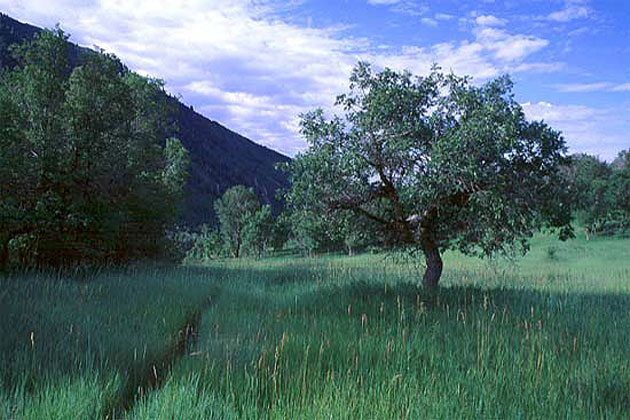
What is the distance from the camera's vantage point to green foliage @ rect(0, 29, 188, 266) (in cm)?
1515

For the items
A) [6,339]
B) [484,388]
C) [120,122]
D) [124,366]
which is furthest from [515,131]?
[120,122]

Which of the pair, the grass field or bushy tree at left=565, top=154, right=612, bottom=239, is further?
bushy tree at left=565, top=154, right=612, bottom=239

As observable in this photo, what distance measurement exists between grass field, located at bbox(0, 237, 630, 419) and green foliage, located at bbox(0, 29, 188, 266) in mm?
7310

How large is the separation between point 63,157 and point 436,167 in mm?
14190

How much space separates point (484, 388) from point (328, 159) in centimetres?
702

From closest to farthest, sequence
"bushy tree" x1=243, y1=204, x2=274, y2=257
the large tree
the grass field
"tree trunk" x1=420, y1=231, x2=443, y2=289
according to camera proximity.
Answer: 1. the grass field
2. the large tree
3. "tree trunk" x1=420, y1=231, x2=443, y2=289
4. "bushy tree" x1=243, y1=204, x2=274, y2=257

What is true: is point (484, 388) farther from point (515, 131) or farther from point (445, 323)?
point (515, 131)

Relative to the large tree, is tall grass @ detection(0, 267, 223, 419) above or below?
below

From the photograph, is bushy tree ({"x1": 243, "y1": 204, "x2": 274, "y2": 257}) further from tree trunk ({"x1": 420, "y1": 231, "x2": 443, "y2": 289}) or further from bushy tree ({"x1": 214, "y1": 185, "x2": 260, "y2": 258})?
tree trunk ({"x1": 420, "y1": 231, "x2": 443, "y2": 289})

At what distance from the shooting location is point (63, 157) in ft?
53.6

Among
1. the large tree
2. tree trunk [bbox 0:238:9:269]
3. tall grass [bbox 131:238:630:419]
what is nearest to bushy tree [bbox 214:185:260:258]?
tree trunk [bbox 0:238:9:269]

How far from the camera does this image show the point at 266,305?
9.63 meters

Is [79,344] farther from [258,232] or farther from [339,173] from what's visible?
[258,232]

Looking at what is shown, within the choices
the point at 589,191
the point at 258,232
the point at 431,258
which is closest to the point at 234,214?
the point at 258,232
